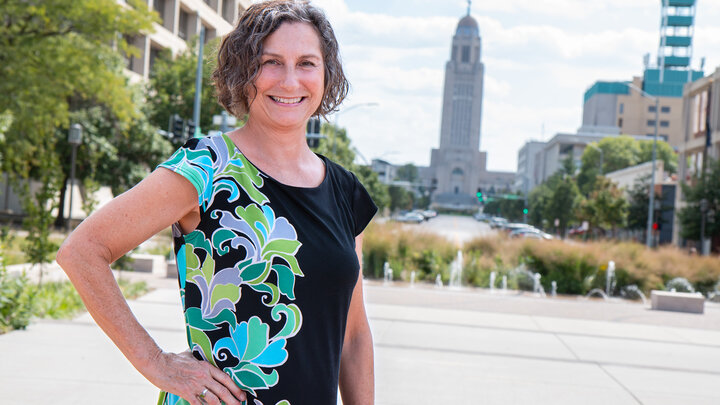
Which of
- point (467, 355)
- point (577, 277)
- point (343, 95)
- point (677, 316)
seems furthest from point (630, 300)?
point (343, 95)

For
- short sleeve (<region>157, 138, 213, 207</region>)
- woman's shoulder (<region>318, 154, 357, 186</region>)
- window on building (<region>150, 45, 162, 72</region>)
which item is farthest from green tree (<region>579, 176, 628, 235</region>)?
short sleeve (<region>157, 138, 213, 207</region>)

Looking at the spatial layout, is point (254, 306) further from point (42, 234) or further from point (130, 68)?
point (130, 68)

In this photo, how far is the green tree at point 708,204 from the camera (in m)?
34.2

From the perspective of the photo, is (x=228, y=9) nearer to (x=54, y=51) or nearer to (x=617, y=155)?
(x=54, y=51)

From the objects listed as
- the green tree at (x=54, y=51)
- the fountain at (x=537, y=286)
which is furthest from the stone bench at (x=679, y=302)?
the green tree at (x=54, y=51)

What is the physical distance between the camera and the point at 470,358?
8914 mm

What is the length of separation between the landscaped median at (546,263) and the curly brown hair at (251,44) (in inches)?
727

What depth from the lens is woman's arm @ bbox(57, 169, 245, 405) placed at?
170 centimetres

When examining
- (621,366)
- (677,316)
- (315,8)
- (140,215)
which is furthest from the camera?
(677,316)

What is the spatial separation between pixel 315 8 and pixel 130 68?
39537mm

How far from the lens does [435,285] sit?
1964 cm

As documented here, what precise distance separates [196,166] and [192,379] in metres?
0.51

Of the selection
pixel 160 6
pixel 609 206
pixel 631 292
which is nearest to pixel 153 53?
pixel 160 6

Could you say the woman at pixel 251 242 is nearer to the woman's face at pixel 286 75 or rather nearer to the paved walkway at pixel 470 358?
the woman's face at pixel 286 75
